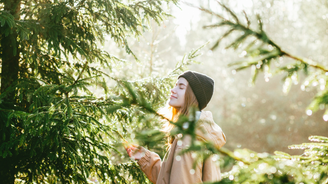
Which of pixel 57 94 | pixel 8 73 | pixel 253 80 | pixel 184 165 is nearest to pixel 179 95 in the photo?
pixel 184 165

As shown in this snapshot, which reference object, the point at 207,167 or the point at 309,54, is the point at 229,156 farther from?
the point at 309,54

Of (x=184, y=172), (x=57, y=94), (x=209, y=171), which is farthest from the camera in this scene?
(x=57, y=94)

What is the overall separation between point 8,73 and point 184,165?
8.14 feet

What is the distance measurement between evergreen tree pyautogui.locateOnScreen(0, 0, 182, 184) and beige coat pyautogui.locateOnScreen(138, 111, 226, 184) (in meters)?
0.44

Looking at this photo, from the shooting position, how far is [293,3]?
21.4m

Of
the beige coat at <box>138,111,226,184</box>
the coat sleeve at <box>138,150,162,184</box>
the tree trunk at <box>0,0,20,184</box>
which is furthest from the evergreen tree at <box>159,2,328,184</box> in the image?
the tree trunk at <box>0,0,20,184</box>

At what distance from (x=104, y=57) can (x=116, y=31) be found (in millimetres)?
381

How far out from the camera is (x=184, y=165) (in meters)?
2.04

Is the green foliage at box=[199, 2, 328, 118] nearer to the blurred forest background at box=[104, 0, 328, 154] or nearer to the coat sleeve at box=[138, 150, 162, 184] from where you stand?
the coat sleeve at box=[138, 150, 162, 184]

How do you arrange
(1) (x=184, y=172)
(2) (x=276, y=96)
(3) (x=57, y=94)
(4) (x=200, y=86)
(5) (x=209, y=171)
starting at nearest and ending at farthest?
1. (1) (x=184, y=172)
2. (5) (x=209, y=171)
3. (4) (x=200, y=86)
4. (3) (x=57, y=94)
5. (2) (x=276, y=96)

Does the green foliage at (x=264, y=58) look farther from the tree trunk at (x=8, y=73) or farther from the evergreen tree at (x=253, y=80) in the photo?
the tree trunk at (x=8, y=73)

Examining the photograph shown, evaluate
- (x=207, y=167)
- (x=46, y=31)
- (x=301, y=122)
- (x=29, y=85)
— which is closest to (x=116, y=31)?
(x=46, y=31)

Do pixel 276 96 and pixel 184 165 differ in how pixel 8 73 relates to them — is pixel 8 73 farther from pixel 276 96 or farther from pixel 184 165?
pixel 276 96

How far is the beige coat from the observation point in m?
2.02
